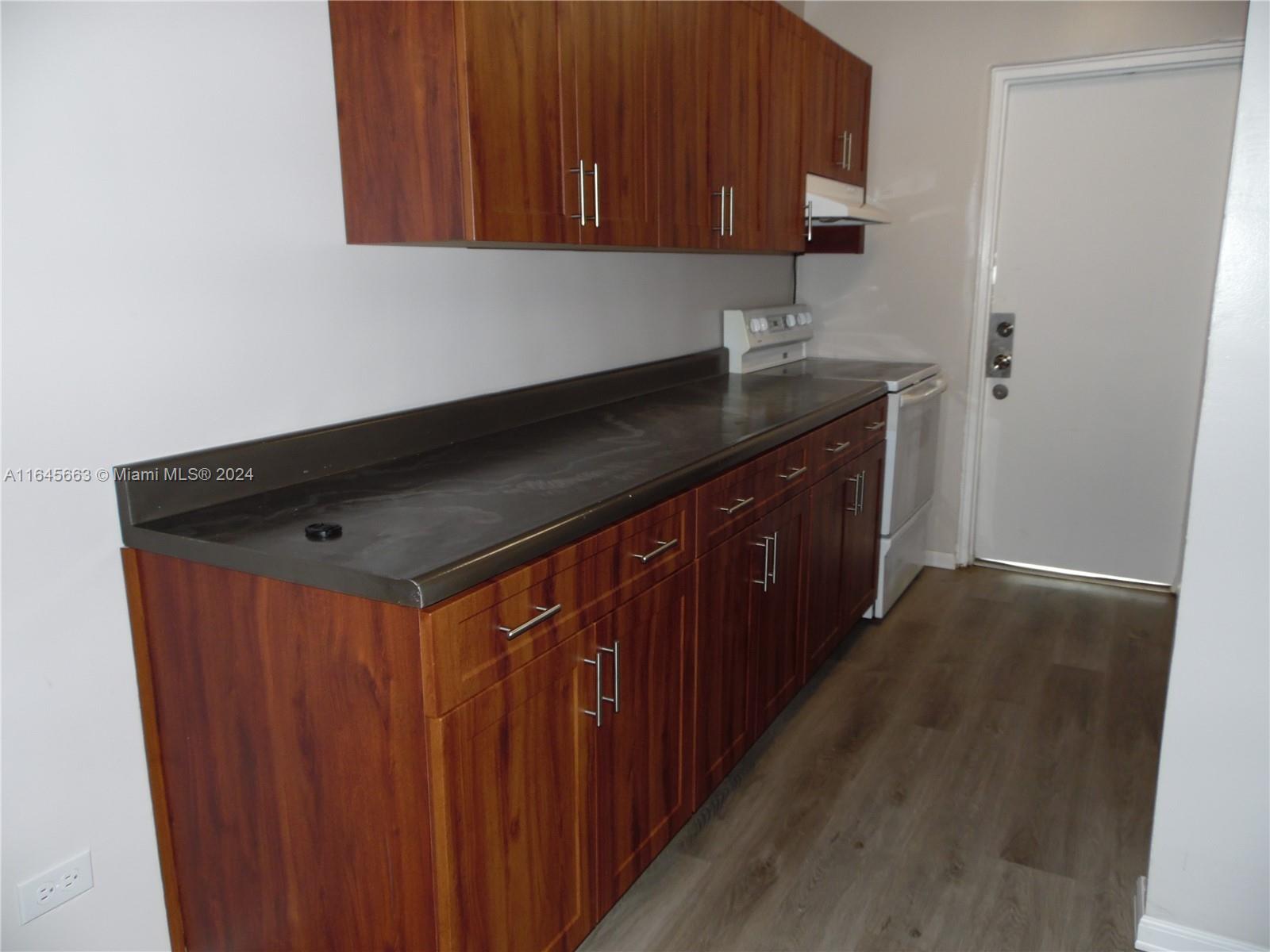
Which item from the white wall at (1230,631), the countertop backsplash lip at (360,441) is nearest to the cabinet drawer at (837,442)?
the countertop backsplash lip at (360,441)

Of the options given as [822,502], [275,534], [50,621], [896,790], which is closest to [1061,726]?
[896,790]

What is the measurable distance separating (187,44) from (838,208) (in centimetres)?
226

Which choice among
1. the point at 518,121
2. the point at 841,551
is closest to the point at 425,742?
the point at 518,121

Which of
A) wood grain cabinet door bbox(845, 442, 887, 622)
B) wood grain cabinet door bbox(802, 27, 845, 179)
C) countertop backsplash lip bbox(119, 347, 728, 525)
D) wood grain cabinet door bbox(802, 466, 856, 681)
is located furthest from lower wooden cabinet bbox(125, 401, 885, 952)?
wood grain cabinet door bbox(802, 27, 845, 179)

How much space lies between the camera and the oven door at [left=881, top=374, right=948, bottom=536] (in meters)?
3.37

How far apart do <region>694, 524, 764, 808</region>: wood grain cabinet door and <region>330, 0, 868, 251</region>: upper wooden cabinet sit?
0.80 meters

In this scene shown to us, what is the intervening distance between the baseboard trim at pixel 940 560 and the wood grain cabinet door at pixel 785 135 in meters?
1.69

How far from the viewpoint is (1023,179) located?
3734mm

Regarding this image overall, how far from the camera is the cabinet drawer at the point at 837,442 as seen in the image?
8.80ft

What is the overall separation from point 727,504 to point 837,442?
866 mm

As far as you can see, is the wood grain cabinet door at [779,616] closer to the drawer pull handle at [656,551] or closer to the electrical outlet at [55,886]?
the drawer pull handle at [656,551]

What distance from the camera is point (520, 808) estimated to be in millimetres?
1498

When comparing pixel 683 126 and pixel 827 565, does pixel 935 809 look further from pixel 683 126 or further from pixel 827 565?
pixel 683 126

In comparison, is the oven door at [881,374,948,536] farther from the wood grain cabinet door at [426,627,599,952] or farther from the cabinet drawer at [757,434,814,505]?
the wood grain cabinet door at [426,627,599,952]
